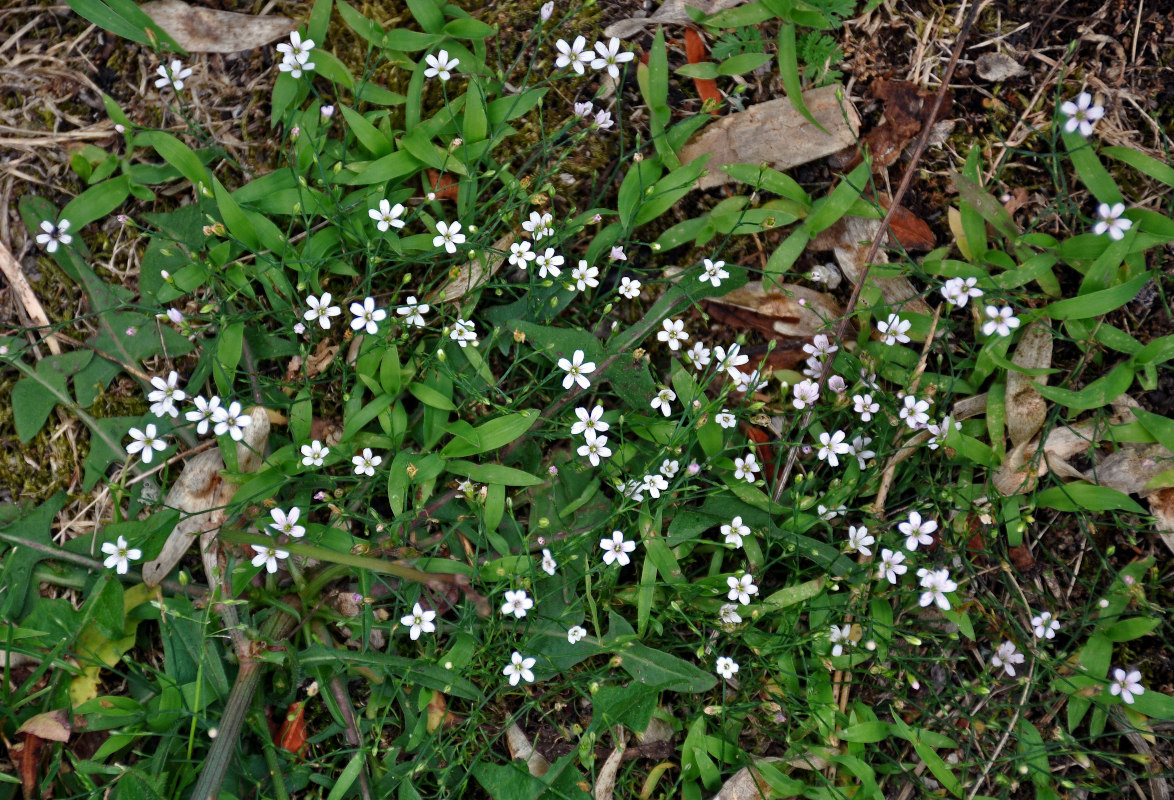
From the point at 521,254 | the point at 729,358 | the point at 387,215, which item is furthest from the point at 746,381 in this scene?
the point at 387,215

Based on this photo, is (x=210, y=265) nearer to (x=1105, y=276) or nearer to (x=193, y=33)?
(x=193, y=33)

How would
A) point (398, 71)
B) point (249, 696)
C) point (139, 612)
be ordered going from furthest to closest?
point (398, 71), point (139, 612), point (249, 696)

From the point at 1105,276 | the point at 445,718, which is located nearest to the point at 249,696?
the point at 445,718

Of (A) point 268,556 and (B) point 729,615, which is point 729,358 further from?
(A) point 268,556

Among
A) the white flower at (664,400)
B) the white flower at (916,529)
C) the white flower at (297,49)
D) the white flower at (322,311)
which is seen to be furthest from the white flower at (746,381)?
the white flower at (297,49)

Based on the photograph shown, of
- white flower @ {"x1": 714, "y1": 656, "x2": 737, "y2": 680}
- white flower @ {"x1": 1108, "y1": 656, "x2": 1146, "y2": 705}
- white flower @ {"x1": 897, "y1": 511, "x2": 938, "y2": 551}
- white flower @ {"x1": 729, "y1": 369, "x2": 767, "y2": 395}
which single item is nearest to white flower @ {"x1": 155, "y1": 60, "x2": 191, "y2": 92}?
white flower @ {"x1": 729, "y1": 369, "x2": 767, "y2": 395}
